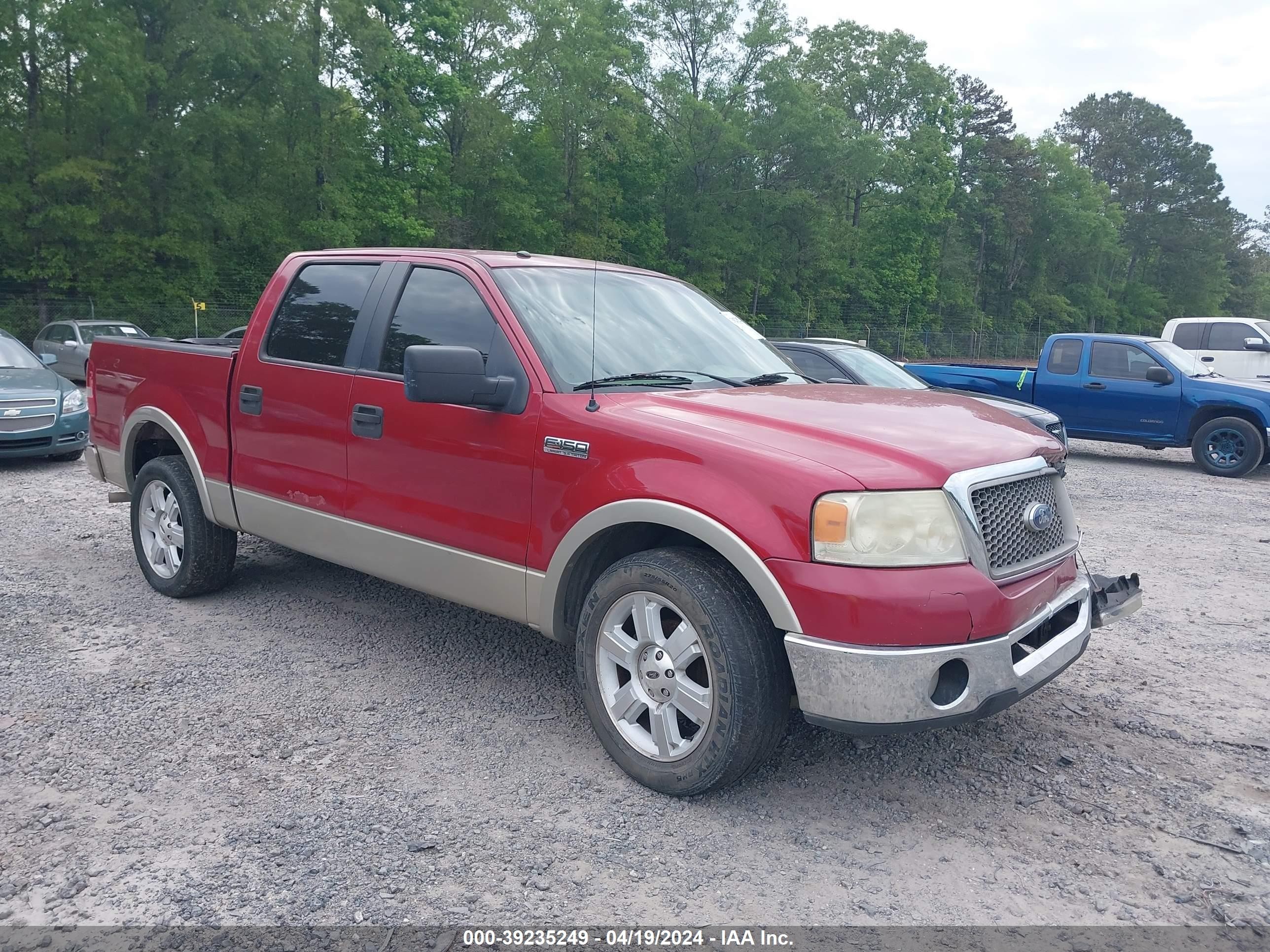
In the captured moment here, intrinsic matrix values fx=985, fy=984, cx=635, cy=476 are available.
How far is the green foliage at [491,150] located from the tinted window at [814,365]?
1443 cm

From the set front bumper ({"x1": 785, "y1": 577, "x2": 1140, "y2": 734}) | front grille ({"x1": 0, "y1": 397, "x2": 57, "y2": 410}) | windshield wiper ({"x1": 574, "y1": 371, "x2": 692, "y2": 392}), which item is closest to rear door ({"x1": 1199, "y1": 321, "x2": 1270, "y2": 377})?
windshield wiper ({"x1": 574, "y1": 371, "x2": 692, "y2": 392})

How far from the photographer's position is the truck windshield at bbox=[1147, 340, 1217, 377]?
503 inches

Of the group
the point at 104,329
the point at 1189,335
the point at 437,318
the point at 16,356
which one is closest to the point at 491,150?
the point at 104,329

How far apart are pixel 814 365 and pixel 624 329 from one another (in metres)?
6.35

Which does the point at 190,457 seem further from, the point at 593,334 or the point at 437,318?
the point at 593,334

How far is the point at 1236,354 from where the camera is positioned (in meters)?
18.2

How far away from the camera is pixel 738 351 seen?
4.71 meters

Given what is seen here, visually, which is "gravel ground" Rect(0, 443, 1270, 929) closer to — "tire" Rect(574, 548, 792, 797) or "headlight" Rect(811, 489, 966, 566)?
"tire" Rect(574, 548, 792, 797)

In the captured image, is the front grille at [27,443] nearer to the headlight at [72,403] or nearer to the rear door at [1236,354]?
the headlight at [72,403]

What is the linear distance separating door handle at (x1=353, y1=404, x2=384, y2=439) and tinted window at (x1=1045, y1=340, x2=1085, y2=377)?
11.4 metres

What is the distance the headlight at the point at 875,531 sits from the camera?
3.07 metres

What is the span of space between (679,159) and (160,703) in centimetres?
4252

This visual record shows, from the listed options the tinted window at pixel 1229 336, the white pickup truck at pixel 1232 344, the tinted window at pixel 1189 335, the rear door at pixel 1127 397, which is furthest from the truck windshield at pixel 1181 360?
the tinted window at pixel 1189 335

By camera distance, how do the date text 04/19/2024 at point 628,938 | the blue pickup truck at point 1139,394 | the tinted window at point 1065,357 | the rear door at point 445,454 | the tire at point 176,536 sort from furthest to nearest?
the tinted window at point 1065,357, the blue pickup truck at point 1139,394, the tire at point 176,536, the rear door at point 445,454, the date text 04/19/2024 at point 628,938
